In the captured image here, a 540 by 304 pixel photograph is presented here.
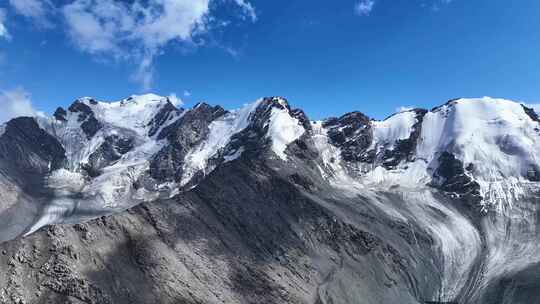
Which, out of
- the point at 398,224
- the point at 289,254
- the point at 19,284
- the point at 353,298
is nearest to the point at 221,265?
the point at 289,254

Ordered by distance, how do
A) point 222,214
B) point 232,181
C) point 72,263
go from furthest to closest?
point 232,181
point 222,214
point 72,263

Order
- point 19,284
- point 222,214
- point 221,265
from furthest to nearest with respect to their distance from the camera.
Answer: point 222,214
point 221,265
point 19,284

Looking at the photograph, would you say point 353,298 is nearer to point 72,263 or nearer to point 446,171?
point 72,263

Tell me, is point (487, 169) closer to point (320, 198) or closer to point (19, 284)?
point (320, 198)

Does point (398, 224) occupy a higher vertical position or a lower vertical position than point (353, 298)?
higher

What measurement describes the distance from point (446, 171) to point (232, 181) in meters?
94.9

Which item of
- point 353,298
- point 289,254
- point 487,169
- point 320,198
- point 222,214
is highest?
point 487,169

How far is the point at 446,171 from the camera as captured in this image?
186 meters

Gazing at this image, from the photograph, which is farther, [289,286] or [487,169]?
[487,169]

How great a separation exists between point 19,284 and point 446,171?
156716mm

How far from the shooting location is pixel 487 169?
7082 inches

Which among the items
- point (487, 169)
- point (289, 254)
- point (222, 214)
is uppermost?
point (487, 169)

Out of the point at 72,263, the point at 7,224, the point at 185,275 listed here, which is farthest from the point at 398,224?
the point at 7,224

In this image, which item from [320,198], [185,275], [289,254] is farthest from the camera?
[320,198]
